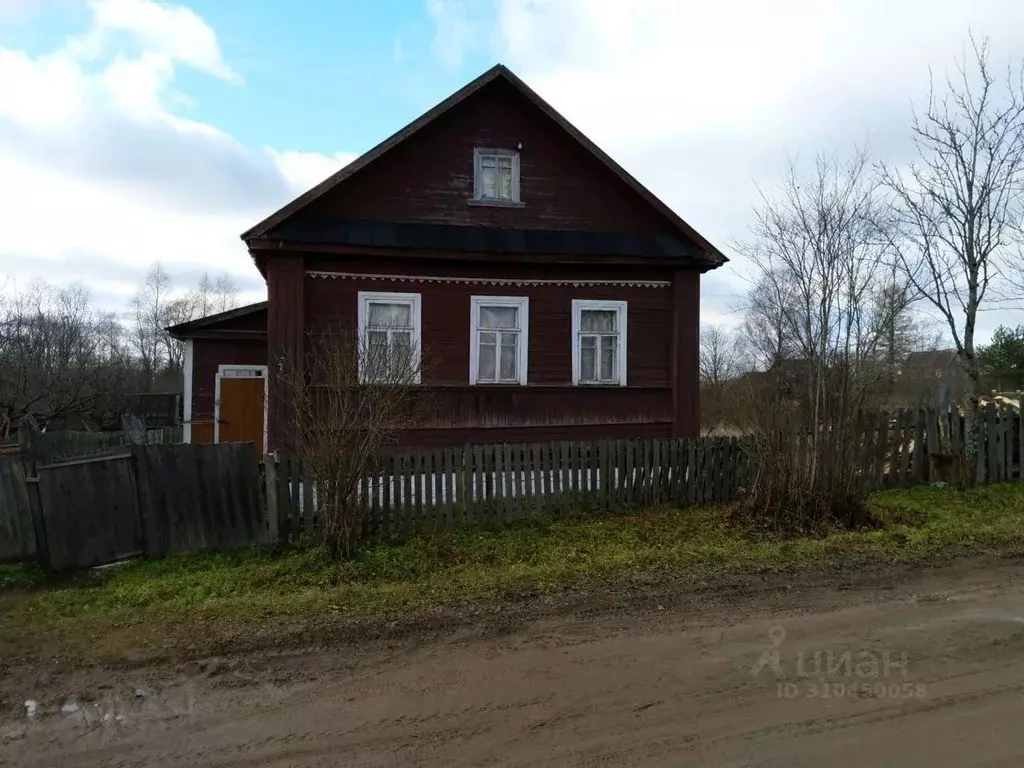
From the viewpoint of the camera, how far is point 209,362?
48.4 feet

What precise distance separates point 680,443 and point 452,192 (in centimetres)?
587

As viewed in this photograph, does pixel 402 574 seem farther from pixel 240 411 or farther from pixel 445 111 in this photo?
pixel 240 411

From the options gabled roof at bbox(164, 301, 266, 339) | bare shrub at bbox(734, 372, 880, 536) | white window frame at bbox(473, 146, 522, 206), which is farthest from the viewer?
gabled roof at bbox(164, 301, 266, 339)

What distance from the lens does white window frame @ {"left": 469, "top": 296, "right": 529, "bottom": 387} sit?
37.8 feet

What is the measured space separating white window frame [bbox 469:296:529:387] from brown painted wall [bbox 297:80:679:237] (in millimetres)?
1377

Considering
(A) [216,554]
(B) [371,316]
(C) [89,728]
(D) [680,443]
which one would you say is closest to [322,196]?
(B) [371,316]

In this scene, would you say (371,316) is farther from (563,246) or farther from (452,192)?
(563,246)

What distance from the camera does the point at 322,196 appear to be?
11008 mm

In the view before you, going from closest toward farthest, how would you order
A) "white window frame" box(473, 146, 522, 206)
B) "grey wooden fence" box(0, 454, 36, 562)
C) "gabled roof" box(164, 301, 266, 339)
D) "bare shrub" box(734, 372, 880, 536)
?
"grey wooden fence" box(0, 454, 36, 562), "bare shrub" box(734, 372, 880, 536), "white window frame" box(473, 146, 522, 206), "gabled roof" box(164, 301, 266, 339)

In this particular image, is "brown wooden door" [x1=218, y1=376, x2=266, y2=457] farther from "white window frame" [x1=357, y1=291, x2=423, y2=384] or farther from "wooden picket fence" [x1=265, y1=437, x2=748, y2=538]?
"wooden picket fence" [x1=265, y1=437, x2=748, y2=538]

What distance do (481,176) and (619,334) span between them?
12.3ft

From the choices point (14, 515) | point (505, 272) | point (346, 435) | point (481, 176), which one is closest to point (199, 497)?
point (14, 515)

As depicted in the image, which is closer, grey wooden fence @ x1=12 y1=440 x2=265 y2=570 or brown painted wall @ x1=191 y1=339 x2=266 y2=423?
grey wooden fence @ x1=12 y1=440 x2=265 y2=570

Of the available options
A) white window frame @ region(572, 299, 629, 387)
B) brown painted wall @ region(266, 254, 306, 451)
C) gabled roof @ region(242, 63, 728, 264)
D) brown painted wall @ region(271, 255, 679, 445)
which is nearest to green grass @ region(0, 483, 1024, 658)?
brown painted wall @ region(271, 255, 679, 445)
